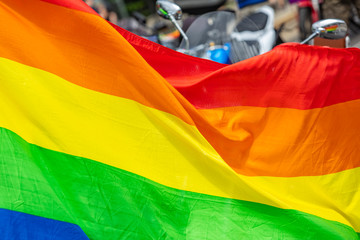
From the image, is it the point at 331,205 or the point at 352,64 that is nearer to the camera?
the point at 331,205

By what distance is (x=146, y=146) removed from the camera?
2.75m

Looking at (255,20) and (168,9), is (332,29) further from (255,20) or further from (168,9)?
(168,9)

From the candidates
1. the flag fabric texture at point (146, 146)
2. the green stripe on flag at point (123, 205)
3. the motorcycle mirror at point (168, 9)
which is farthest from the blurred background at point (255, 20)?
the green stripe on flag at point (123, 205)

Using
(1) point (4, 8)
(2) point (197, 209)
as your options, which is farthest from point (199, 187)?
(1) point (4, 8)

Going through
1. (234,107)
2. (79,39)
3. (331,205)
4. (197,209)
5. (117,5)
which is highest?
(79,39)

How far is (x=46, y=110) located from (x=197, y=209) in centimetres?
99

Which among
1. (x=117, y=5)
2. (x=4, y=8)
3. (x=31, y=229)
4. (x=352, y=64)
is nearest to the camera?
(x=31, y=229)

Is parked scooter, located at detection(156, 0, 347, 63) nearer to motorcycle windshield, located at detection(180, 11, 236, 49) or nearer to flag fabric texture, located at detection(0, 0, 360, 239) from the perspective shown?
motorcycle windshield, located at detection(180, 11, 236, 49)

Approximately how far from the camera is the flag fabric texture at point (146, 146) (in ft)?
8.71

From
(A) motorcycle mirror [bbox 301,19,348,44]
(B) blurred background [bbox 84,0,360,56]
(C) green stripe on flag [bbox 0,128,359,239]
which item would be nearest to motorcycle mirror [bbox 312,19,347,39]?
(A) motorcycle mirror [bbox 301,19,348,44]

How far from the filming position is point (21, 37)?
2.79 meters

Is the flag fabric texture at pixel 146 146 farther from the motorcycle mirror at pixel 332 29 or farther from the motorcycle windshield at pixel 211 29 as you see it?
the motorcycle windshield at pixel 211 29

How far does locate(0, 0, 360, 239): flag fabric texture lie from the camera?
265cm

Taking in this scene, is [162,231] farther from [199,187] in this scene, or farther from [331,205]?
[331,205]
